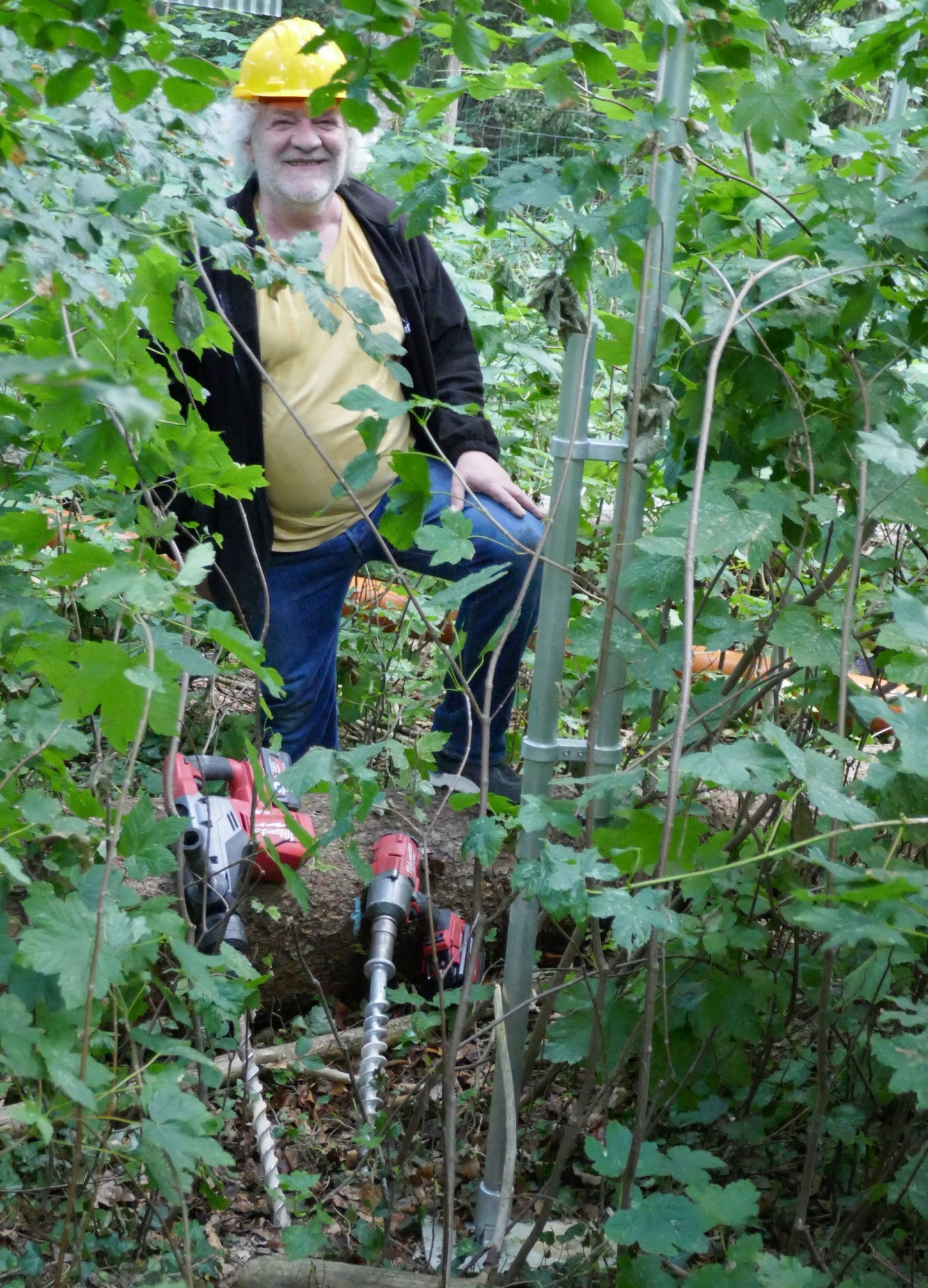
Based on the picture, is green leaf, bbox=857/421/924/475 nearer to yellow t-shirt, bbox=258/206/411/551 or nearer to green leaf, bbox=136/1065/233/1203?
green leaf, bbox=136/1065/233/1203

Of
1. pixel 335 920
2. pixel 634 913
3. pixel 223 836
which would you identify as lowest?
pixel 335 920

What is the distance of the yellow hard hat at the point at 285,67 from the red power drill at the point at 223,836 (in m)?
2.01

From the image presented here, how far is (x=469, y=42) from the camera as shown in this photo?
155 centimetres

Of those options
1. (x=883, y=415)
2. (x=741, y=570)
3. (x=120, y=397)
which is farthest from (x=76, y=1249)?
(x=741, y=570)

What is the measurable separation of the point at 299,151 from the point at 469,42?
2.26 meters

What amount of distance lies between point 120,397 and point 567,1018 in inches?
67.2

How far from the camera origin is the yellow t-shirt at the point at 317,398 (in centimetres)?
352

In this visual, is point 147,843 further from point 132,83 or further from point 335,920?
point 335,920

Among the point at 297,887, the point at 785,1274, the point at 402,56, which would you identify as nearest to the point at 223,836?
the point at 297,887

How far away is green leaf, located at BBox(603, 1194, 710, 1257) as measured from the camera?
1576 mm

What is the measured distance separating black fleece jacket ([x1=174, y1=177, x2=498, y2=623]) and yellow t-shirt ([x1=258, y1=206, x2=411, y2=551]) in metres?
0.05

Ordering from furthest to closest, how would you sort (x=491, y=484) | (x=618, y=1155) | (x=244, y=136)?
(x=244, y=136) < (x=491, y=484) < (x=618, y=1155)

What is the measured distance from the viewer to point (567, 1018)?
6.98ft

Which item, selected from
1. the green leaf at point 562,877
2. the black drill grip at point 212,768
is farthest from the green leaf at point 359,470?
the black drill grip at point 212,768
